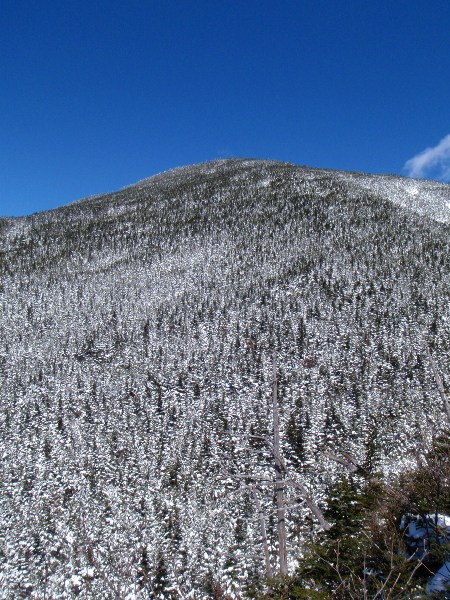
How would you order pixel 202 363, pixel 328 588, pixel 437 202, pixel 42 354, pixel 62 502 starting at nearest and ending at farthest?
1. pixel 328 588
2. pixel 62 502
3. pixel 202 363
4. pixel 42 354
5. pixel 437 202

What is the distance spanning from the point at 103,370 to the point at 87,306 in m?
25.3

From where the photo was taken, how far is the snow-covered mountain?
81.7 ft

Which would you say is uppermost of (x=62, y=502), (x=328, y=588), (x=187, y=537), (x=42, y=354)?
(x=42, y=354)

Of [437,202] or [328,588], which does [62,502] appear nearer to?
[328,588]

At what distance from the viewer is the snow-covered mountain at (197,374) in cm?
2491

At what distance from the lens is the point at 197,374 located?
1950 inches

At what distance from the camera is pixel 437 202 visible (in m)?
110

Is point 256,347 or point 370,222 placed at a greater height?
point 370,222

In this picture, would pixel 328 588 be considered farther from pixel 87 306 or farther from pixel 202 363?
pixel 87 306

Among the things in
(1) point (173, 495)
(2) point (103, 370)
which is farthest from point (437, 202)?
(1) point (173, 495)

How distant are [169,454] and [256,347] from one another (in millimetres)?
22976

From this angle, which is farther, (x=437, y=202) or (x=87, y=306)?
(x=437, y=202)

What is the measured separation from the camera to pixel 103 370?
5322 cm

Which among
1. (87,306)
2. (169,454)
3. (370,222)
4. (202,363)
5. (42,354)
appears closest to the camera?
(169,454)
